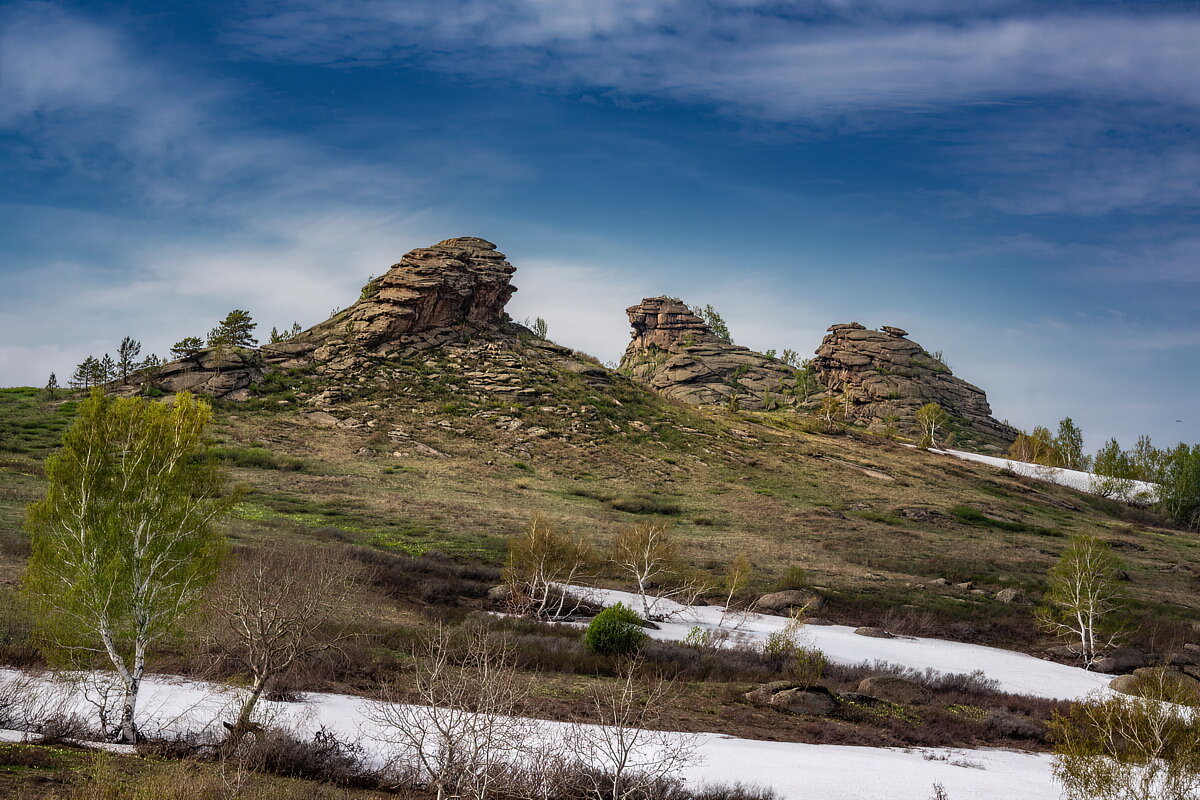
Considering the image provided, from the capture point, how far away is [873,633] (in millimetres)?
27766

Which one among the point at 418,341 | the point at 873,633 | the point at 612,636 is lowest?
the point at 873,633

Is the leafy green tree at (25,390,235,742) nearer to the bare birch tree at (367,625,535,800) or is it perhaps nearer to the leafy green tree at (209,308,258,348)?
the bare birch tree at (367,625,535,800)

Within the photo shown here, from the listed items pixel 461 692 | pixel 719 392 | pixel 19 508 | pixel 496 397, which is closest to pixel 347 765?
pixel 461 692

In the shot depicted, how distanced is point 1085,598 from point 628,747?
2817cm

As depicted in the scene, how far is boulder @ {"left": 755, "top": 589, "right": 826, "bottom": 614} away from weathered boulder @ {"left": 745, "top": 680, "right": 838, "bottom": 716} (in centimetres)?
1219

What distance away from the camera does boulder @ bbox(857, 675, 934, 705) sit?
768 inches

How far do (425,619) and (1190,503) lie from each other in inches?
3276

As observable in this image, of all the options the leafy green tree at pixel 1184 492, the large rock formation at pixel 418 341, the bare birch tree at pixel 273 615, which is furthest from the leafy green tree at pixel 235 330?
the leafy green tree at pixel 1184 492

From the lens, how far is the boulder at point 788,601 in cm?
3057

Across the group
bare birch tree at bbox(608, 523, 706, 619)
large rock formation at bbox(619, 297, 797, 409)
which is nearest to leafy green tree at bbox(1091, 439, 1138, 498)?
large rock formation at bbox(619, 297, 797, 409)

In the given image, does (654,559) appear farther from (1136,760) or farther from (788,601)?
(1136,760)

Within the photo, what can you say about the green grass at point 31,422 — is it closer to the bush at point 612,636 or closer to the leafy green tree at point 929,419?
the bush at point 612,636

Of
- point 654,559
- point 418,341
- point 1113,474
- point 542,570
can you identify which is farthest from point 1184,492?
point 418,341

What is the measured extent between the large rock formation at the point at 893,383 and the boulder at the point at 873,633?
3237 inches
